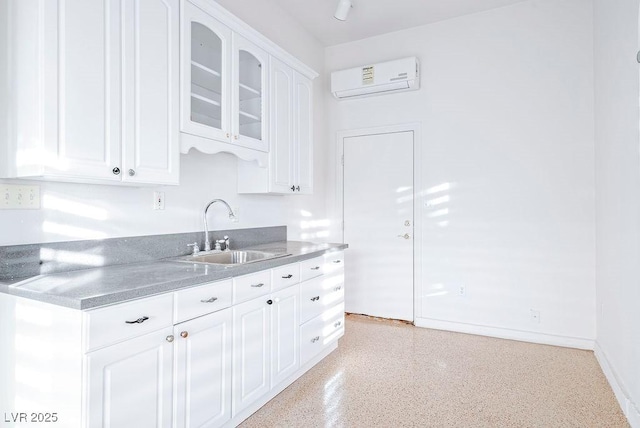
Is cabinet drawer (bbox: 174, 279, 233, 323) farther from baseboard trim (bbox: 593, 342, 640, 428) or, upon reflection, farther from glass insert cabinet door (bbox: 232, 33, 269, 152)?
baseboard trim (bbox: 593, 342, 640, 428)

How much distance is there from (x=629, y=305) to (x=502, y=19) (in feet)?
8.51

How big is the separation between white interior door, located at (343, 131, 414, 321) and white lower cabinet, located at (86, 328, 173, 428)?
2.65m

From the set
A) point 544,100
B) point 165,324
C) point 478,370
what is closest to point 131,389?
point 165,324

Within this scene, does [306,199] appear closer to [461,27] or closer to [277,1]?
[277,1]

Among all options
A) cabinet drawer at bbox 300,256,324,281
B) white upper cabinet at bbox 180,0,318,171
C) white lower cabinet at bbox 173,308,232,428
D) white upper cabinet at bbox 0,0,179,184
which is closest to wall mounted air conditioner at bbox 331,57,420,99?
white upper cabinet at bbox 180,0,318,171

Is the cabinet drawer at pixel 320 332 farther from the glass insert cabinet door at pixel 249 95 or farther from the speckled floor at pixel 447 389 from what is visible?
the glass insert cabinet door at pixel 249 95

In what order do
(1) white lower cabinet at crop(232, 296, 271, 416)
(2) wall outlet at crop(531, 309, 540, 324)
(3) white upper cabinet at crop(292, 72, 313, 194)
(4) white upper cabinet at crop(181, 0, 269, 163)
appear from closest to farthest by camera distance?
(1) white lower cabinet at crop(232, 296, 271, 416), (4) white upper cabinet at crop(181, 0, 269, 163), (3) white upper cabinet at crop(292, 72, 313, 194), (2) wall outlet at crop(531, 309, 540, 324)

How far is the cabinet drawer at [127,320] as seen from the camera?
1216mm

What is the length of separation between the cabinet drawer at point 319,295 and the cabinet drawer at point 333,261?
0.18 feet

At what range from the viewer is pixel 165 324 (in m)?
1.47

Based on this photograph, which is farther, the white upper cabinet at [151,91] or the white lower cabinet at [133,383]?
the white upper cabinet at [151,91]

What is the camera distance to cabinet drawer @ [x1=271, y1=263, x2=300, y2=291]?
2.14 meters

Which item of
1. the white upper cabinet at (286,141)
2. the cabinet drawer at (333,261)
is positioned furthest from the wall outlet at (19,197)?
the cabinet drawer at (333,261)

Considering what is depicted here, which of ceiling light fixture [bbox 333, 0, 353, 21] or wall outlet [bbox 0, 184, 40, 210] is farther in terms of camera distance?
ceiling light fixture [bbox 333, 0, 353, 21]
